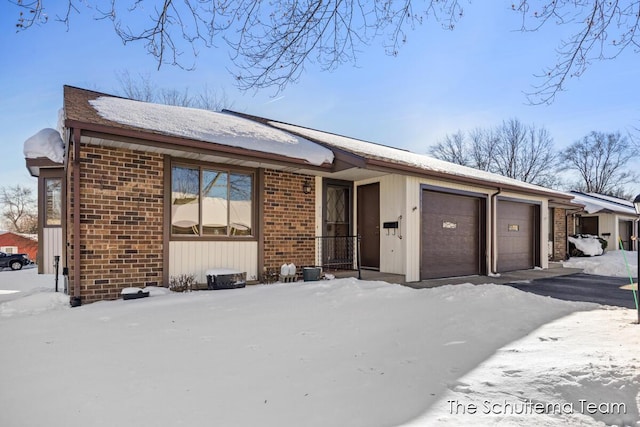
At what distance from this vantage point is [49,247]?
1078 centimetres

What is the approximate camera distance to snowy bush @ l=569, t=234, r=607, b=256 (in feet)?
54.5

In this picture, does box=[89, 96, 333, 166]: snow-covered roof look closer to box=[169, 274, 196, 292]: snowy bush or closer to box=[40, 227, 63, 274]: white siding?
box=[169, 274, 196, 292]: snowy bush

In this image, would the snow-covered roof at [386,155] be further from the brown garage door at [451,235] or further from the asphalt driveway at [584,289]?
the asphalt driveway at [584,289]

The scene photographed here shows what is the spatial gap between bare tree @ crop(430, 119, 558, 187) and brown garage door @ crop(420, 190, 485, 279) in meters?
25.7

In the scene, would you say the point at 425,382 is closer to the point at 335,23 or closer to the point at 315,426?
the point at 315,426

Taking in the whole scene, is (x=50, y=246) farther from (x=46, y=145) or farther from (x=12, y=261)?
(x=12, y=261)

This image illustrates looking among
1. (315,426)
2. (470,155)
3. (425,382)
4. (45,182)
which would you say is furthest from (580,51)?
(470,155)

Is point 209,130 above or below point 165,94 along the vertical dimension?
below

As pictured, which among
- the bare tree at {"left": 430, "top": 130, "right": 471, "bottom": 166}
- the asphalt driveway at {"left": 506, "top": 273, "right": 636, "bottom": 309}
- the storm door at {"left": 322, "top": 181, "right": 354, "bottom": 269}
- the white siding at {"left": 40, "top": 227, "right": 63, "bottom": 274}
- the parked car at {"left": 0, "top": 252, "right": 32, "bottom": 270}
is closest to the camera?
the asphalt driveway at {"left": 506, "top": 273, "right": 636, "bottom": 309}

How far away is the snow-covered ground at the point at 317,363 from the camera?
90.5 inches

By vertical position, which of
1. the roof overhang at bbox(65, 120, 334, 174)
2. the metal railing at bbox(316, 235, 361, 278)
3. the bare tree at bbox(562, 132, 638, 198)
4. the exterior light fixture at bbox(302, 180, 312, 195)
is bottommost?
the metal railing at bbox(316, 235, 361, 278)

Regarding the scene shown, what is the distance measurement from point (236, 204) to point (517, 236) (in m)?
8.97

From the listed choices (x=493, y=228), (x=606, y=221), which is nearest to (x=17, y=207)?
(x=493, y=228)

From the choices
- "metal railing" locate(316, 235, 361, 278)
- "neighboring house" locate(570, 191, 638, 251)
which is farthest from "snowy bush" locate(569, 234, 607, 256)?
"metal railing" locate(316, 235, 361, 278)
